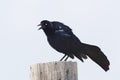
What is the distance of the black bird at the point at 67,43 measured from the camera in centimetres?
799

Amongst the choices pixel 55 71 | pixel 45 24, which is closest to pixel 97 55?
pixel 45 24

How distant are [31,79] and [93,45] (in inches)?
98.5

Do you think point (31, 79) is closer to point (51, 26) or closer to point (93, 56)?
point (93, 56)

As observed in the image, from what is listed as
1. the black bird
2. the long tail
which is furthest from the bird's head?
the long tail

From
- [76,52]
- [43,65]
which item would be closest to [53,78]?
[43,65]

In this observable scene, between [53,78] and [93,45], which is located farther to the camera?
[93,45]

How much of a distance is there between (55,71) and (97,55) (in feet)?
7.76

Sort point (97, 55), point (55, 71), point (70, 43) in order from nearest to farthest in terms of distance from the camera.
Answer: point (55, 71)
point (97, 55)
point (70, 43)

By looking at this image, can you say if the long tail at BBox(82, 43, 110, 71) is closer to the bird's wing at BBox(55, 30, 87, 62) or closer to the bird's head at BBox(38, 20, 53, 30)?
the bird's wing at BBox(55, 30, 87, 62)

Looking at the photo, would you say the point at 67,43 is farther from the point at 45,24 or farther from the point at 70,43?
the point at 45,24

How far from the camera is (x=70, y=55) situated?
30.3 feet

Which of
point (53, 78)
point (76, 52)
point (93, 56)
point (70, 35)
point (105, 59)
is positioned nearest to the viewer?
point (53, 78)

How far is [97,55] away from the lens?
7.92 meters

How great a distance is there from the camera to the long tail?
24.1 feet
